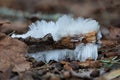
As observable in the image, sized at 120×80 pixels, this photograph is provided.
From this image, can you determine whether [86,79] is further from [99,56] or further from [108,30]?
[108,30]

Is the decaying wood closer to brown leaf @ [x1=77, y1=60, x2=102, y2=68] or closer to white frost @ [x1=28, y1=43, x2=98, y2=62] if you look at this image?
Answer: white frost @ [x1=28, y1=43, x2=98, y2=62]

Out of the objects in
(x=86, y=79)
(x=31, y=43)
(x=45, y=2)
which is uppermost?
(x=45, y=2)

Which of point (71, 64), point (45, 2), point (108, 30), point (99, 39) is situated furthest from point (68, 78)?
point (45, 2)

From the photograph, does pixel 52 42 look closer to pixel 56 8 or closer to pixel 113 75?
pixel 113 75

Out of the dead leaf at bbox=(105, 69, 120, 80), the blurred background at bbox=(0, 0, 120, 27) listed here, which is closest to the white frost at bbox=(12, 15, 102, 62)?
the dead leaf at bbox=(105, 69, 120, 80)

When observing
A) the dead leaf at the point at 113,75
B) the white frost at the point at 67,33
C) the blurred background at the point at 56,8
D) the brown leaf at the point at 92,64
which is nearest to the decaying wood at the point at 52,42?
the white frost at the point at 67,33

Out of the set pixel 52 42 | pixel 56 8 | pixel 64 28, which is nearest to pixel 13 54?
pixel 52 42
